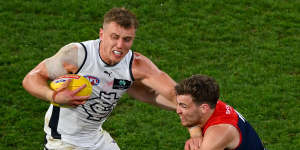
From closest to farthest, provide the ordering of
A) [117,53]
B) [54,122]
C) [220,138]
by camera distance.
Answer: [220,138]
[117,53]
[54,122]

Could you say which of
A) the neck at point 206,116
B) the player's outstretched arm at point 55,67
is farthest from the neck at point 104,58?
the neck at point 206,116

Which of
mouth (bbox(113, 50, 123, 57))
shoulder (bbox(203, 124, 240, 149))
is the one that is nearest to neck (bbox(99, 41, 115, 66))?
mouth (bbox(113, 50, 123, 57))

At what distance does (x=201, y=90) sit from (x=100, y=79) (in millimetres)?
1431

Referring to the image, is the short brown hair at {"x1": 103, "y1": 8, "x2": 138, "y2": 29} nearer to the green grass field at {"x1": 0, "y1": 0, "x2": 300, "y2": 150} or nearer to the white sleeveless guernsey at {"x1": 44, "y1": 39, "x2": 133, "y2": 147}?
the white sleeveless guernsey at {"x1": 44, "y1": 39, "x2": 133, "y2": 147}

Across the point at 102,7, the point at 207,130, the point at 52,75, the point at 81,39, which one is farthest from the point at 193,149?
the point at 102,7

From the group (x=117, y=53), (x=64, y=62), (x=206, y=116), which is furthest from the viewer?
(x=117, y=53)

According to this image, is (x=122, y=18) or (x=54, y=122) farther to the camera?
(x=54, y=122)

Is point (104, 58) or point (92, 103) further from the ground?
point (104, 58)

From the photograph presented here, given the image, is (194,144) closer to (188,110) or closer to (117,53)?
(188,110)

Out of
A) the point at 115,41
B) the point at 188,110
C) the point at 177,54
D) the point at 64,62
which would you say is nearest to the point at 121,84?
the point at 115,41

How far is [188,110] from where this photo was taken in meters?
6.54

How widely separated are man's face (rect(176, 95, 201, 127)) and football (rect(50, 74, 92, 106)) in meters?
1.17

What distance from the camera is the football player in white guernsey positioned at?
6.70 meters

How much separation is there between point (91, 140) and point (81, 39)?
664 cm
